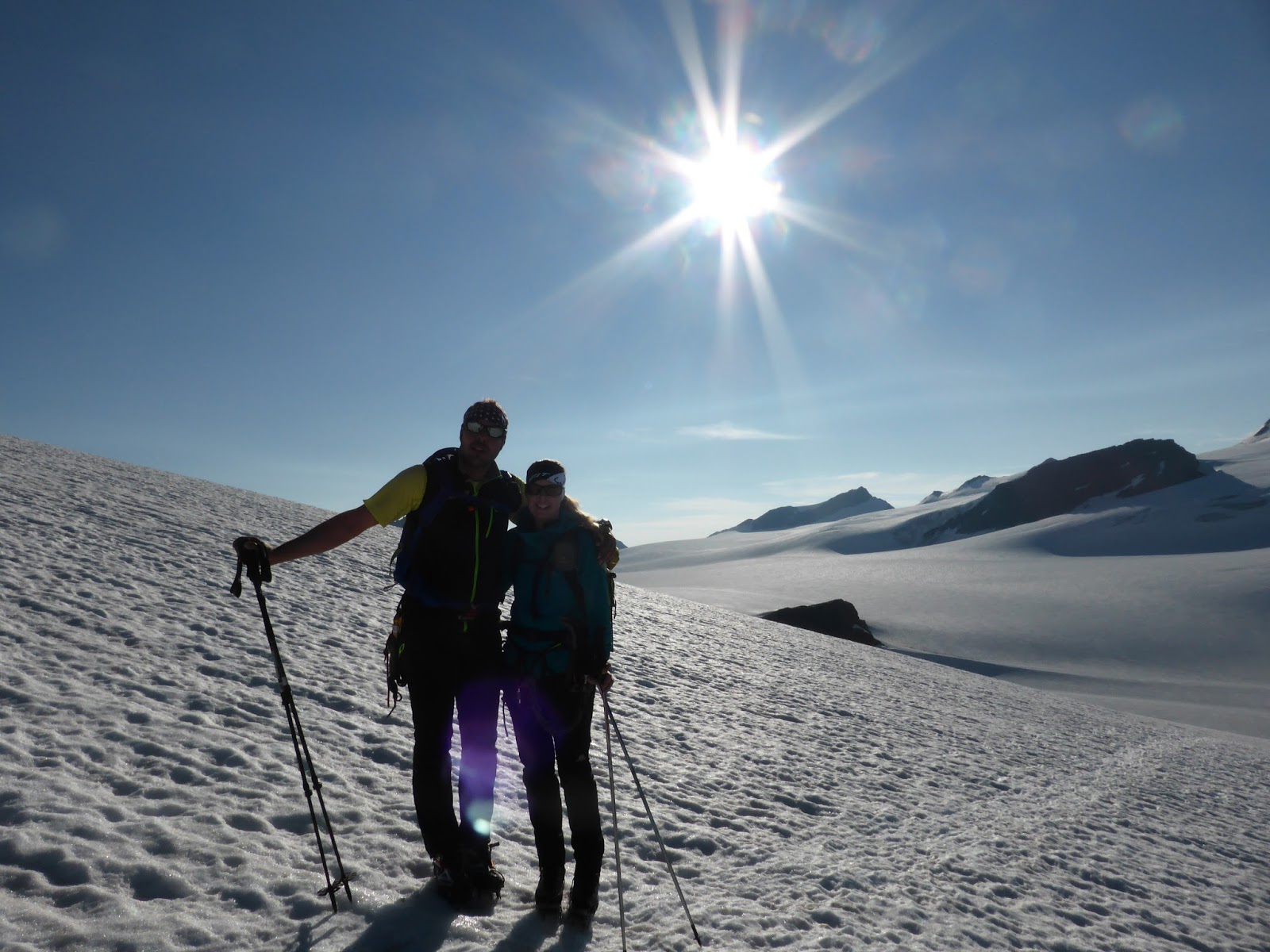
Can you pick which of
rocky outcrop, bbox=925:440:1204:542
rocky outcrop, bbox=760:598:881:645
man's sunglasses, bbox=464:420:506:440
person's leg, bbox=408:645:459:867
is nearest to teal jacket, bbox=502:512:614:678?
person's leg, bbox=408:645:459:867

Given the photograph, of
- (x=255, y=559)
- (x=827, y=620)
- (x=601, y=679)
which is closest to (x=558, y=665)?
(x=601, y=679)

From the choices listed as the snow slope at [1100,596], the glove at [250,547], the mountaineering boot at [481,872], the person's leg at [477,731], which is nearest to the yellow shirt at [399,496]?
the glove at [250,547]

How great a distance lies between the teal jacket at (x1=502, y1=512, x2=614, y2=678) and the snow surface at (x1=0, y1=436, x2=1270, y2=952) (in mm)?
1309

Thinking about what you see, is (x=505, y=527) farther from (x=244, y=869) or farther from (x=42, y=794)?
(x=42, y=794)

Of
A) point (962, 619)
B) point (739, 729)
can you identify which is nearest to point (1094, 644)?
point (962, 619)

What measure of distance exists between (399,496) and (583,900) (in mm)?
2219

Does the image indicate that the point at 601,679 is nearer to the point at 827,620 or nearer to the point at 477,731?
the point at 477,731

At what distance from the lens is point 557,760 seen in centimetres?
338

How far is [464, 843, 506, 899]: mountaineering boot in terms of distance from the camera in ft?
11.0

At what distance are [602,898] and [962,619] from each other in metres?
37.9

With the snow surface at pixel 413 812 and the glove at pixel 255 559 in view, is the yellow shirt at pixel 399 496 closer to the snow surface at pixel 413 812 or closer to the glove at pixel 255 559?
the glove at pixel 255 559

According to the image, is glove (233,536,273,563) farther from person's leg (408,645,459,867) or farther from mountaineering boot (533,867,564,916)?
mountaineering boot (533,867,564,916)

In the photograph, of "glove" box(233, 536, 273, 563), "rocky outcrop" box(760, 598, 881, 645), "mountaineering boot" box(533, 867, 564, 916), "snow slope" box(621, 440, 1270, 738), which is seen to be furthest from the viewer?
"rocky outcrop" box(760, 598, 881, 645)

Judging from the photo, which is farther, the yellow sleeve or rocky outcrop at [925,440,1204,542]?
rocky outcrop at [925,440,1204,542]
